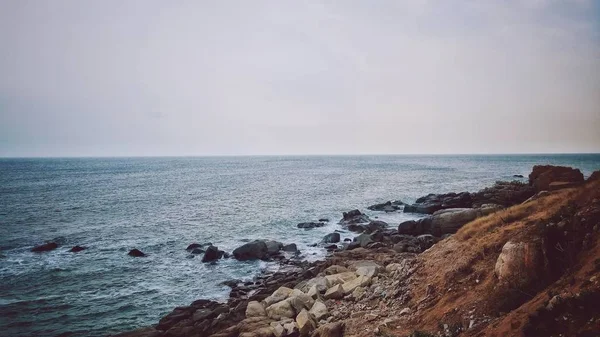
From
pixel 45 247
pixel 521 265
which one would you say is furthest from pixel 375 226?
pixel 45 247

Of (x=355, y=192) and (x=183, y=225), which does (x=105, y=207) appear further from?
→ (x=355, y=192)

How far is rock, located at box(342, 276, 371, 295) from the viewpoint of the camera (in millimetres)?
16827

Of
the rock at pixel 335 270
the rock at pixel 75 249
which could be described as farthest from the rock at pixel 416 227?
the rock at pixel 75 249

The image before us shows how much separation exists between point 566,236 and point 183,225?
41.9 meters

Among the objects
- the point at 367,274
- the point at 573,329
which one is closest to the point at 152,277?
the point at 367,274

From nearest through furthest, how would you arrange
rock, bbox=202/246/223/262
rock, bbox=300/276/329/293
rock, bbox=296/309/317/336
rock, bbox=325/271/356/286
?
rock, bbox=296/309/317/336 < rock, bbox=300/276/329/293 < rock, bbox=325/271/356/286 < rock, bbox=202/246/223/262

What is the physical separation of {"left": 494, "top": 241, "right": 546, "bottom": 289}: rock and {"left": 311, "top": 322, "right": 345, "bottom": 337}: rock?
6173mm

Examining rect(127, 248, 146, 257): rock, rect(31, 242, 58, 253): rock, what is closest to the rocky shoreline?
rect(127, 248, 146, 257): rock

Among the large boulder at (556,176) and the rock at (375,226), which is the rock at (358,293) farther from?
the large boulder at (556,176)

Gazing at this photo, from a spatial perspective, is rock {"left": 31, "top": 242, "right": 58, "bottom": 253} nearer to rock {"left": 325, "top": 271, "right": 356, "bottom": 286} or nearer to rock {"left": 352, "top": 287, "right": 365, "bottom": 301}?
rock {"left": 325, "top": 271, "right": 356, "bottom": 286}

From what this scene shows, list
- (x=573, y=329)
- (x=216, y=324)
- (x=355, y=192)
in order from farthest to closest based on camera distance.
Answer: (x=355, y=192), (x=216, y=324), (x=573, y=329)

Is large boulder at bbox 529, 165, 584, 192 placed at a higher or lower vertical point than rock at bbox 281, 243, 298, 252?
higher

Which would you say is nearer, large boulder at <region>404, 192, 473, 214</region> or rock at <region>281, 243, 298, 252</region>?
rock at <region>281, 243, 298, 252</region>

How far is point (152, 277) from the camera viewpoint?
26.0 m
